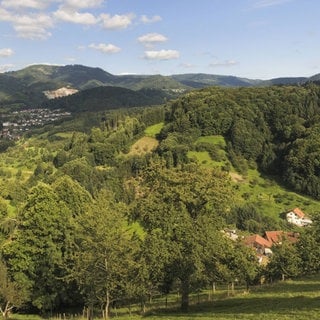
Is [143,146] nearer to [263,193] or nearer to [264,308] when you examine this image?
[263,193]

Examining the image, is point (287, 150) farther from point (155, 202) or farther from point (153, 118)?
point (155, 202)

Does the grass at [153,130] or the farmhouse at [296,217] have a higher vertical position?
the grass at [153,130]

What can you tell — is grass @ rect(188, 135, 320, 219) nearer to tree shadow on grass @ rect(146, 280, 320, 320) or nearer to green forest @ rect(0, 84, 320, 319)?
green forest @ rect(0, 84, 320, 319)

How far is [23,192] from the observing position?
115312 mm

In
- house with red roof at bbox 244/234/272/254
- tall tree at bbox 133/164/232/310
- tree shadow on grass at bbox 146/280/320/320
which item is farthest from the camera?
house with red roof at bbox 244/234/272/254

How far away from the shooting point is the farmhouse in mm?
118000

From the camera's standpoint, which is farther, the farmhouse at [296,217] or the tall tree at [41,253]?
the farmhouse at [296,217]

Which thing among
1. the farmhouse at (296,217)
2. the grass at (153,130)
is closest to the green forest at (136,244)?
the farmhouse at (296,217)

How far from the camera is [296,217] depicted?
119812 mm

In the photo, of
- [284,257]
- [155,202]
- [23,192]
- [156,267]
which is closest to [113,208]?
[155,202]

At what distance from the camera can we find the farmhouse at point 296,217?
118 meters

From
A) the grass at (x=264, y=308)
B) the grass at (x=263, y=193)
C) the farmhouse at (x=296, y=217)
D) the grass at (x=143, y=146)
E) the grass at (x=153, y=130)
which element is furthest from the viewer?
the grass at (x=153, y=130)

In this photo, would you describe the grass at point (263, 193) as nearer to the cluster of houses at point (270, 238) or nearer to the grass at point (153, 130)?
the cluster of houses at point (270, 238)

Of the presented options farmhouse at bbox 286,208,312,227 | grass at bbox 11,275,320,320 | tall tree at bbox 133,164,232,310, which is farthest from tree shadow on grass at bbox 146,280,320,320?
farmhouse at bbox 286,208,312,227
